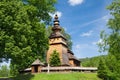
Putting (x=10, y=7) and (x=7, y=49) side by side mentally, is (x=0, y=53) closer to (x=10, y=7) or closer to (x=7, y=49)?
(x=7, y=49)

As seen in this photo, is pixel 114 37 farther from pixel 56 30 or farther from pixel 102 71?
pixel 56 30

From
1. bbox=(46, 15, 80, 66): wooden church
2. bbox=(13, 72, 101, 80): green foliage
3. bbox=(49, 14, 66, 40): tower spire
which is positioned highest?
bbox=(49, 14, 66, 40): tower spire

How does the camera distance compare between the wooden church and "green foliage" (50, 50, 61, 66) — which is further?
the wooden church

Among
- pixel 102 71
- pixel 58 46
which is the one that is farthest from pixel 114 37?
pixel 58 46

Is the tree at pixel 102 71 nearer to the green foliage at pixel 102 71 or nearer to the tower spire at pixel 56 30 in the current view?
the green foliage at pixel 102 71

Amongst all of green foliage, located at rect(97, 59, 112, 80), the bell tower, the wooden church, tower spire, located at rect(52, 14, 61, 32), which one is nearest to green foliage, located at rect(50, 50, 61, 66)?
the wooden church

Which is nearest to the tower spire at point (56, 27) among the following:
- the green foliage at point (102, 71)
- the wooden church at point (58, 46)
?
the wooden church at point (58, 46)

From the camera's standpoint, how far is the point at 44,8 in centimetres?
5928

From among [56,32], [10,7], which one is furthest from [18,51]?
[56,32]

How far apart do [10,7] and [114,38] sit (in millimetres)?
16450

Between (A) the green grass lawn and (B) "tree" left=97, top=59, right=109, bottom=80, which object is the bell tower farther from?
(A) the green grass lawn

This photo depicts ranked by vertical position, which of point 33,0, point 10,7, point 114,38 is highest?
point 33,0

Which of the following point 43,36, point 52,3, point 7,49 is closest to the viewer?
point 7,49

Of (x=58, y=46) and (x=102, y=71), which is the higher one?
(x=58, y=46)
